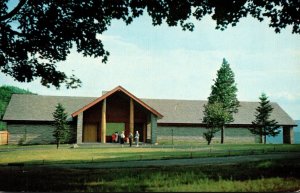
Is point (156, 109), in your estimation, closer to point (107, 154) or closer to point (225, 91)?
point (225, 91)

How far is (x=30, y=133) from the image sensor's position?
4128 cm

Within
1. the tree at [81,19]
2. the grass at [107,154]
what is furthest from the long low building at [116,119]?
the tree at [81,19]

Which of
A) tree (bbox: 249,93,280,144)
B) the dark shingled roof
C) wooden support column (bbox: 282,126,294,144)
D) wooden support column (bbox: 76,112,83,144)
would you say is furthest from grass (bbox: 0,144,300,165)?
wooden support column (bbox: 282,126,294,144)

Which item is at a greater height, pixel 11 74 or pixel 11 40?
pixel 11 40


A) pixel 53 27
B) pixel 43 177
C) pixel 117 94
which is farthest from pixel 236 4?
pixel 117 94

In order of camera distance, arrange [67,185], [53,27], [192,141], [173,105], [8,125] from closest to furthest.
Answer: [67,185]
[53,27]
[8,125]
[192,141]
[173,105]

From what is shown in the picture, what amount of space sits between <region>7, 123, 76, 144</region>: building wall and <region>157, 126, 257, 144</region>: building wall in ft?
51.5

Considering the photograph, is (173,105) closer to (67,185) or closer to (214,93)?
(214,93)

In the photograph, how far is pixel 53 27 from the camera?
42.9ft

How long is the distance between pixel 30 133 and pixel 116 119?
11.6m

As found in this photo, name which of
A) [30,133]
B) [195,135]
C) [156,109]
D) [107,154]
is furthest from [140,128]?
[107,154]

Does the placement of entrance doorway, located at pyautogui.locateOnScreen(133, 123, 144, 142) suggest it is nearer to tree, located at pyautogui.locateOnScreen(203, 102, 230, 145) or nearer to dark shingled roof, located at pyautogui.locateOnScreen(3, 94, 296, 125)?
dark shingled roof, located at pyautogui.locateOnScreen(3, 94, 296, 125)

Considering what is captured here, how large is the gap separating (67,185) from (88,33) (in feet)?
21.6

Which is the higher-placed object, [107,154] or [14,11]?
[14,11]
